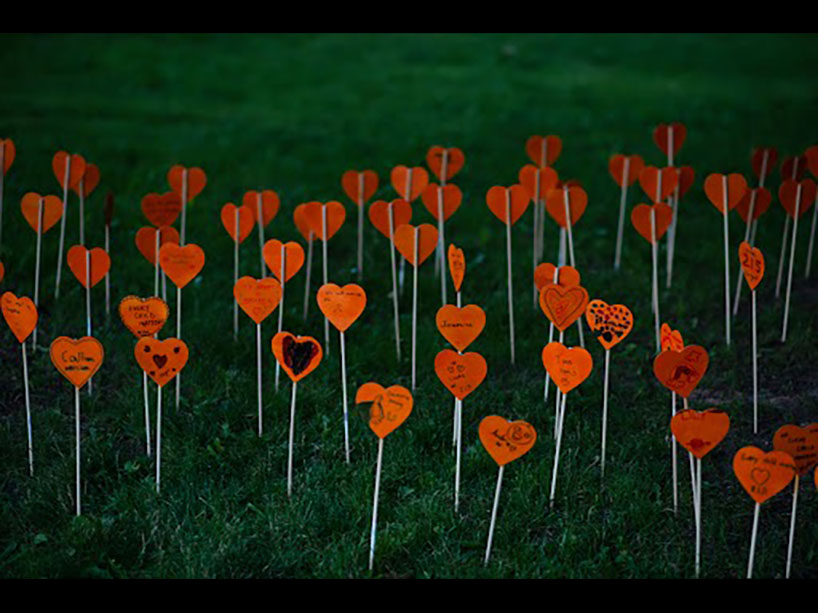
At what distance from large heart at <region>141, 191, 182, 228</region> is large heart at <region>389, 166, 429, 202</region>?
99cm

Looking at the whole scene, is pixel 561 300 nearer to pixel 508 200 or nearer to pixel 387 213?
pixel 508 200

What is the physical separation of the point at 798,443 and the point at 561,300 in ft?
3.27

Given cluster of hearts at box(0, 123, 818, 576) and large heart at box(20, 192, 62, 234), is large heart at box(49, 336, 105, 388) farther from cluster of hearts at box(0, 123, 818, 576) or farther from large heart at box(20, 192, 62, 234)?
large heart at box(20, 192, 62, 234)

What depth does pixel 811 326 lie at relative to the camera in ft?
15.5

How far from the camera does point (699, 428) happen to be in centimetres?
306

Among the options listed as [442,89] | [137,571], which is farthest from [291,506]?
[442,89]

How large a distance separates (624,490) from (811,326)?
5.86ft

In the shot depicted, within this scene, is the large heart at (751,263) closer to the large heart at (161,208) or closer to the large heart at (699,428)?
the large heart at (699,428)

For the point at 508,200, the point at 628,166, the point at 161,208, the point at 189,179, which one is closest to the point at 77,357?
the point at 161,208

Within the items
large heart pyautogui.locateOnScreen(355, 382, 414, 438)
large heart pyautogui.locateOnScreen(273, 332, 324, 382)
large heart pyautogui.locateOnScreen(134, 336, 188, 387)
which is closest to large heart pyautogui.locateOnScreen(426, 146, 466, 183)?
large heart pyautogui.locateOnScreen(273, 332, 324, 382)

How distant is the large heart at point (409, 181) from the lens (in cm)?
477

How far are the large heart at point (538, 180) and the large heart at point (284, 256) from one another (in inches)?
52.0

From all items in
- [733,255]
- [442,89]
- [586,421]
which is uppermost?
[442,89]
